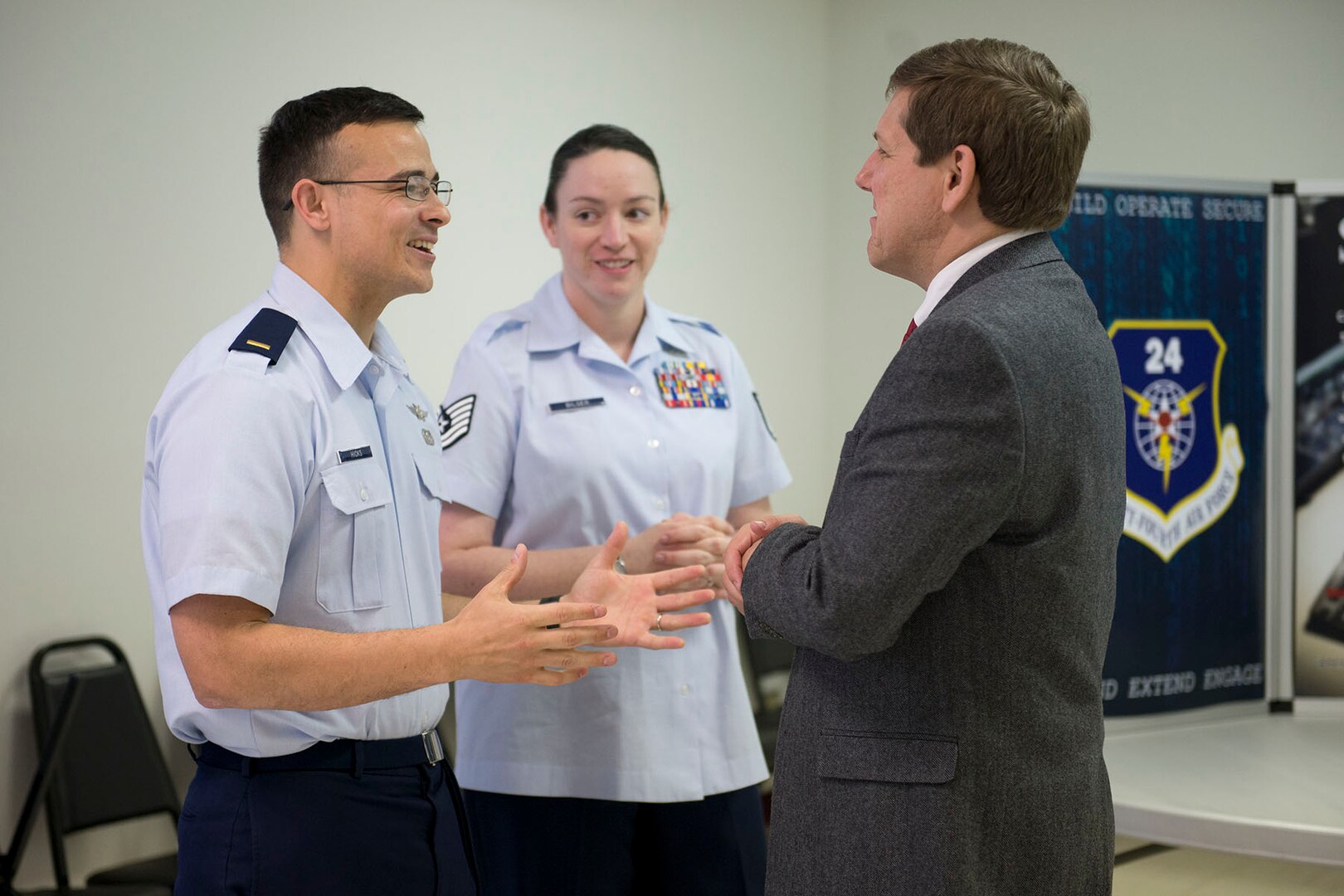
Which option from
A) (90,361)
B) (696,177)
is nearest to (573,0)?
(696,177)

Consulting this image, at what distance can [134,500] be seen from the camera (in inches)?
136

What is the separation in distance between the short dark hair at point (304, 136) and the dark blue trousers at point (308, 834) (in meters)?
0.77

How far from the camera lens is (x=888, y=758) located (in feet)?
4.60

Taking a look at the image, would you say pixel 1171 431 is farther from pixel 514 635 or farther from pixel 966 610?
pixel 514 635

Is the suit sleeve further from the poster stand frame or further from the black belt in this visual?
the poster stand frame

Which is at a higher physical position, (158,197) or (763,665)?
(158,197)

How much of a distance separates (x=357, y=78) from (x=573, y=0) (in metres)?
0.99

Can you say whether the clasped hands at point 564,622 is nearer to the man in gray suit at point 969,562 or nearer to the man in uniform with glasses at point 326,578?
the man in uniform with glasses at point 326,578

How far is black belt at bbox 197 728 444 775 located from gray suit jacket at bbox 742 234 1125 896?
538 mm

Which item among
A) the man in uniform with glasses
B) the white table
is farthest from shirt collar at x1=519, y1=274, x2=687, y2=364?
the white table

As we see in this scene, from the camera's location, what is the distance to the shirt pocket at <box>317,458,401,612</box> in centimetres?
155

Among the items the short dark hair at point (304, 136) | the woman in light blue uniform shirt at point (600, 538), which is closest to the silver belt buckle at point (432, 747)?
the woman in light blue uniform shirt at point (600, 538)

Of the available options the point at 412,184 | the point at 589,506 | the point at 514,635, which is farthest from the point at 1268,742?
the point at 412,184

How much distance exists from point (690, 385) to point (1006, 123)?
1114 millimetres
